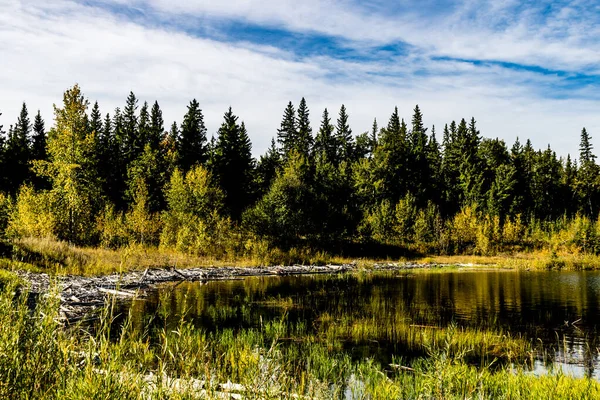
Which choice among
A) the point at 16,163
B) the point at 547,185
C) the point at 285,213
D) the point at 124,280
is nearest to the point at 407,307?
the point at 124,280

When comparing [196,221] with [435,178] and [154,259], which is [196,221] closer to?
[154,259]

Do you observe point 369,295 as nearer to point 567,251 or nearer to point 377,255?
point 377,255

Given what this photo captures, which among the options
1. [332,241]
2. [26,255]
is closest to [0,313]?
[26,255]

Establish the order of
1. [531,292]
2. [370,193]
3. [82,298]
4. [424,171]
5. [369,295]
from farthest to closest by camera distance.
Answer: [424,171], [370,193], [531,292], [369,295], [82,298]

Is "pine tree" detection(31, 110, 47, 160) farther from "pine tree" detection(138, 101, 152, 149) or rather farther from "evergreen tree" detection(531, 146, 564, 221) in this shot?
"evergreen tree" detection(531, 146, 564, 221)

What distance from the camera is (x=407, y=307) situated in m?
21.6

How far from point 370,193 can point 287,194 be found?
2865 centimetres

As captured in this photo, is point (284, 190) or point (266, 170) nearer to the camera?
point (284, 190)

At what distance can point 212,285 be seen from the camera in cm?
2909

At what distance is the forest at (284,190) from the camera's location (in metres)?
38.8

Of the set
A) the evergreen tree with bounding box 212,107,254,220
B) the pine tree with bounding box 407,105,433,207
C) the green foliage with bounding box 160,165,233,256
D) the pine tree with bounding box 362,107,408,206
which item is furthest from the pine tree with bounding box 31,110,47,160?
the pine tree with bounding box 407,105,433,207

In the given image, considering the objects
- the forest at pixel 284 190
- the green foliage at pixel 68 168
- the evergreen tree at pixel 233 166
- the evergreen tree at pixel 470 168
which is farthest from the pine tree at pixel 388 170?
the green foliage at pixel 68 168

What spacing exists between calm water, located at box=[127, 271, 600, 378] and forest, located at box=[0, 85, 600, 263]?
15.6 meters

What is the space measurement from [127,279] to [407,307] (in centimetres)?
1657
